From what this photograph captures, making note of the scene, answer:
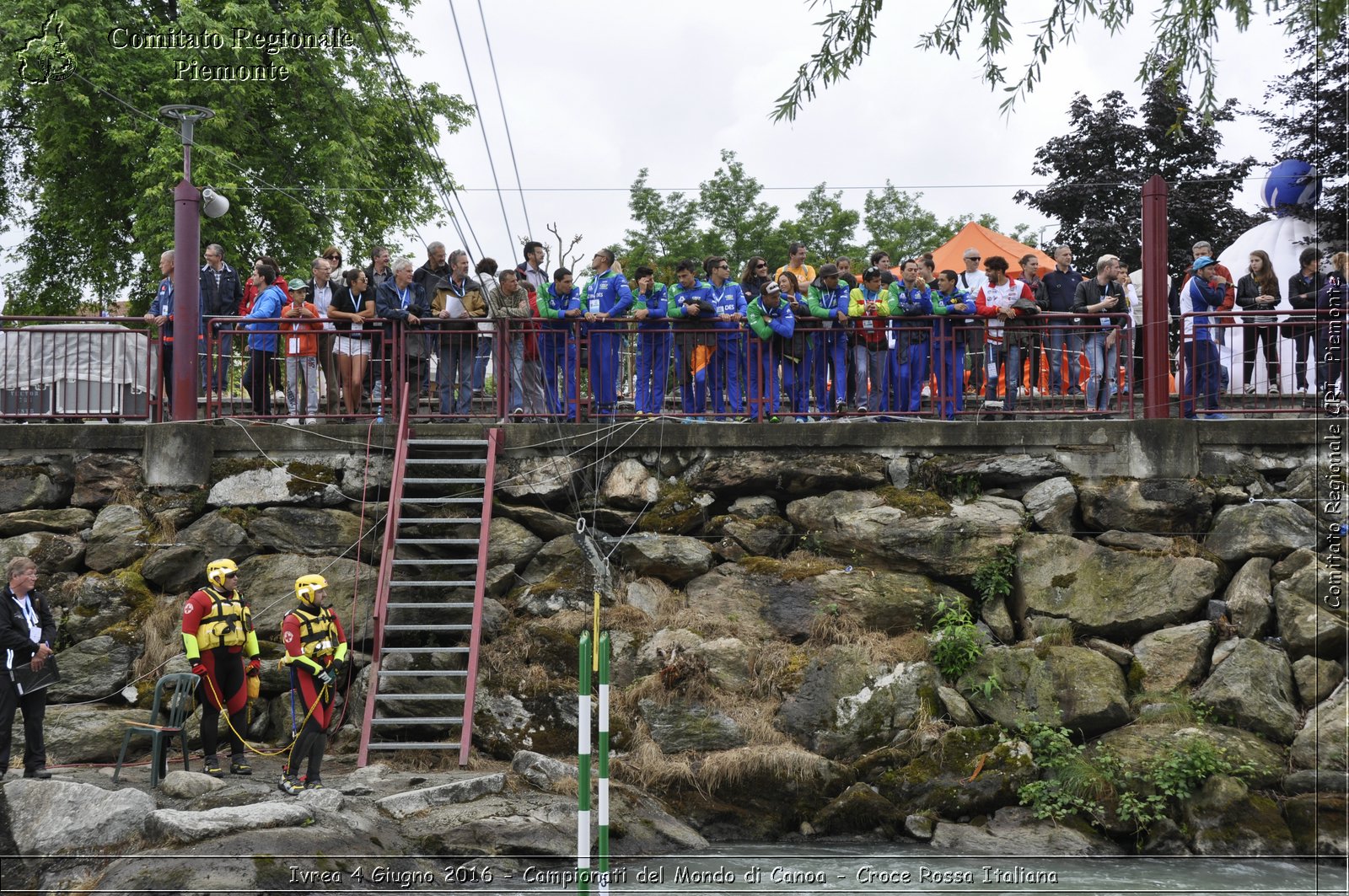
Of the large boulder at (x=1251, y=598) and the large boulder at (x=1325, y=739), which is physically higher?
the large boulder at (x=1251, y=598)

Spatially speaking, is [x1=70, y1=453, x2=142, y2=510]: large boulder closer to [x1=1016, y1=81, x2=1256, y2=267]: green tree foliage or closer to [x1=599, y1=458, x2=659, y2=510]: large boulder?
[x1=599, y1=458, x2=659, y2=510]: large boulder

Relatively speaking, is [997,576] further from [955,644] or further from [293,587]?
[293,587]

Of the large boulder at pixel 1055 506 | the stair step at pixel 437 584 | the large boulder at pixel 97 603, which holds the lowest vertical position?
the large boulder at pixel 97 603

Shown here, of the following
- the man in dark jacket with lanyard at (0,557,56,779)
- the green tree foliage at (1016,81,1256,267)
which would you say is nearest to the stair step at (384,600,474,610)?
the man in dark jacket with lanyard at (0,557,56,779)

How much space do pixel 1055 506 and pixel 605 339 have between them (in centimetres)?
461

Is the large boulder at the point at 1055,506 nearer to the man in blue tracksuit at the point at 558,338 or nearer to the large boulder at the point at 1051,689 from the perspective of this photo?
the large boulder at the point at 1051,689

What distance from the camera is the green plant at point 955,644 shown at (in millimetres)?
11648

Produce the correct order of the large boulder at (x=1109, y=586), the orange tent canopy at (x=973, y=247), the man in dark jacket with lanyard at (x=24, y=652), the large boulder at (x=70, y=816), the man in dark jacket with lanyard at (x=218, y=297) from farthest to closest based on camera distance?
the orange tent canopy at (x=973, y=247), the man in dark jacket with lanyard at (x=218, y=297), the large boulder at (x=1109, y=586), the man in dark jacket with lanyard at (x=24, y=652), the large boulder at (x=70, y=816)

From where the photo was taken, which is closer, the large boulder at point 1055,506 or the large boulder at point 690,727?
the large boulder at point 690,727

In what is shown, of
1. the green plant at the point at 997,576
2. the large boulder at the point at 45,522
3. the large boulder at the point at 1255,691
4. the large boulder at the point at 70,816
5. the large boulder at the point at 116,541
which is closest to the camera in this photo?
the large boulder at the point at 70,816

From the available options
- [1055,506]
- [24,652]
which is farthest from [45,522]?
[1055,506]

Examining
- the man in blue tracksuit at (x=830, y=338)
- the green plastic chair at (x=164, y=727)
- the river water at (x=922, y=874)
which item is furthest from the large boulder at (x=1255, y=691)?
the green plastic chair at (x=164, y=727)

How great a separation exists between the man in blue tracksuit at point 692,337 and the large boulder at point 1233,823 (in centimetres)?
574

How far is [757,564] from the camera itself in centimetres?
1266
